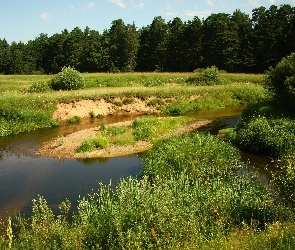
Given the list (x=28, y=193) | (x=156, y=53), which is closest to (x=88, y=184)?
(x=28, y=193)

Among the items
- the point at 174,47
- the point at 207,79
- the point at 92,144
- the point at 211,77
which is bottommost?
the point at 92,144

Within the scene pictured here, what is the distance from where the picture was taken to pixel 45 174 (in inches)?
766

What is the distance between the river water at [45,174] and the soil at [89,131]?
874 mm

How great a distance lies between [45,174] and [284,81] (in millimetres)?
17208

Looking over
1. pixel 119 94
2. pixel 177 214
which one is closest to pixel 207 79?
pixel 119 94

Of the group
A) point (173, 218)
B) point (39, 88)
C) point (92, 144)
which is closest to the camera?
point (173, 218)

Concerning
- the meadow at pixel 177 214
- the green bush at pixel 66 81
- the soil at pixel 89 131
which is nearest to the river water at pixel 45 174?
the soil at pixel 89 131

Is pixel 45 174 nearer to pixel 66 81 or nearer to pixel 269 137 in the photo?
pixel 269 137

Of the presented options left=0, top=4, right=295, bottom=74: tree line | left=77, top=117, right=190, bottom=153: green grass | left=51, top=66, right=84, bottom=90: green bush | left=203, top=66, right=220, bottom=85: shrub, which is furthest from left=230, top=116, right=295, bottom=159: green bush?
left=0, top=4, right=295, bottom=74: tree line

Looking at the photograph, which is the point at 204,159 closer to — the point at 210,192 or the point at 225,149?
the point at 225,149

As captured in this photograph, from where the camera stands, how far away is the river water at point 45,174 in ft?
52.0

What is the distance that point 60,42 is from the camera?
311 feet

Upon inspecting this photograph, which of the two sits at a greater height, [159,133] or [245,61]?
[245,61]

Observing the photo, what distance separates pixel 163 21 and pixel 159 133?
62907 mm
